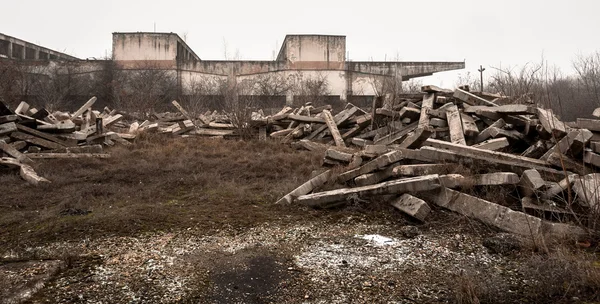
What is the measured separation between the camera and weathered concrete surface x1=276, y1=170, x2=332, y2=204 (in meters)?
4.84

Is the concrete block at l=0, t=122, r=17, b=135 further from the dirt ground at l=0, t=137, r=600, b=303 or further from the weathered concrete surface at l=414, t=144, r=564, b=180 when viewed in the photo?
the weathered concrete surface at l=414, t=144, r=564, b=180

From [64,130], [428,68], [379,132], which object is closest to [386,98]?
[379,132]

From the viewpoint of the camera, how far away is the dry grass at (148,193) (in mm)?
4008

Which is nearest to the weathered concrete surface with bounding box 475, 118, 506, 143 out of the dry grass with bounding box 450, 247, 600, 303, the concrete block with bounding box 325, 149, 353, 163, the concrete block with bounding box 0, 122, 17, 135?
the concrete block with bounding box 325, 149, 353, 163

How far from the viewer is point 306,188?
5.02 m

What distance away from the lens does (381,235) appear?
3.80m

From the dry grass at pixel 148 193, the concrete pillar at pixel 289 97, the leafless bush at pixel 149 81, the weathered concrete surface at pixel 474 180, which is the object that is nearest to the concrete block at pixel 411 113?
the dry grass at pixel 148 193

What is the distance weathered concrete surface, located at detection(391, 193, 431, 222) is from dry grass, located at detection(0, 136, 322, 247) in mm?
1148

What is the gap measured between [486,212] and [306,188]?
2133mm

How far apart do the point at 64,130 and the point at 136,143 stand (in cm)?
179

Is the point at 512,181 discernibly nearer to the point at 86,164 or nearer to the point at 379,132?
the point at 379,132

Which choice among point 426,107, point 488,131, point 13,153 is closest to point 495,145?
point 488,131

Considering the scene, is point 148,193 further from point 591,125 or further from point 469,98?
point 469,98

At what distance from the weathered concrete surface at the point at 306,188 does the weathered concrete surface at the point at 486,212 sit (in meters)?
1.32
